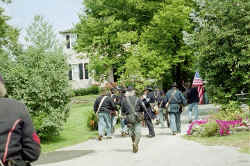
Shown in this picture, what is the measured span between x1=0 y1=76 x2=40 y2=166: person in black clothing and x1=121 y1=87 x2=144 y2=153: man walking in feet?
23.6

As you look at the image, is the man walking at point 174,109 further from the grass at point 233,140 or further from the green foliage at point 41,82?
Answer: the green foliage at point 41,82

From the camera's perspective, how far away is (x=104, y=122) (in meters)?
14.5

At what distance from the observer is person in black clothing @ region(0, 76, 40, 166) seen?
11.3ft

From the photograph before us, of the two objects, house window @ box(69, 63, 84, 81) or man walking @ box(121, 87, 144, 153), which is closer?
man walking @ box(121, 87, 144, 153)

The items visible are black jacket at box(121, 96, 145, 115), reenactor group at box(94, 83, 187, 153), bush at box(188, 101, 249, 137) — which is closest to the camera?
reenactor group at box(94, 83, 187, 153)

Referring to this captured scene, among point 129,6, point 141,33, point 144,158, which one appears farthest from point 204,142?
point 129,6

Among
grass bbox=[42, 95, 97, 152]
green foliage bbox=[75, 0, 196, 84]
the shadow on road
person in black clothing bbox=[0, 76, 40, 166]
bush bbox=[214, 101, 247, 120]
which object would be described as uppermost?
green foliage bbox=[75, 0, 196, 84]

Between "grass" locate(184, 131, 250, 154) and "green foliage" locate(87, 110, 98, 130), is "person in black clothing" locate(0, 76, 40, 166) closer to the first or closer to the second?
"grass" locate(184, 131, 250, 154)

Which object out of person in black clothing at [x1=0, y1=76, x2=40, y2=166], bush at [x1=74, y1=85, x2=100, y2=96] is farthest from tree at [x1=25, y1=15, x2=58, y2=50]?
bush at [x1=74, y1=85, x2=100, y2=96]

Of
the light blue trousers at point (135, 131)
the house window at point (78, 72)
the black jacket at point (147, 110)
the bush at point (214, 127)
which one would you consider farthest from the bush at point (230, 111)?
the house window at point (78, 72)

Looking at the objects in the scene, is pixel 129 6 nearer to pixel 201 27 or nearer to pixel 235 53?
pixel 201 27

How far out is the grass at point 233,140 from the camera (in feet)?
33.8

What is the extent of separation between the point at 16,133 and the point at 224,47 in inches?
615

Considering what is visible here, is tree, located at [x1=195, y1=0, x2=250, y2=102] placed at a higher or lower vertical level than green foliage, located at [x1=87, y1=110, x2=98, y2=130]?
higher
